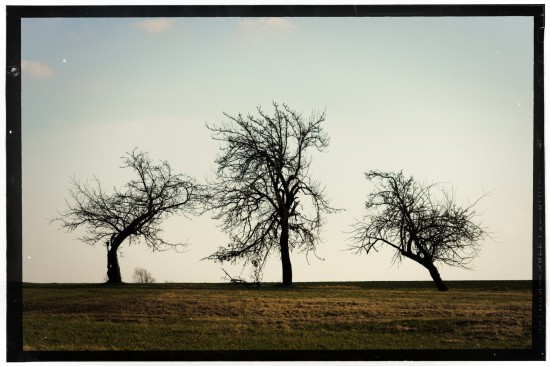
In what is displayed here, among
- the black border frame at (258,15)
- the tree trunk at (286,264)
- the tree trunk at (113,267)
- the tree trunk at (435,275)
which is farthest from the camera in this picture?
the tree trunk at (435,275)

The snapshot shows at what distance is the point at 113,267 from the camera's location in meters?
22.2

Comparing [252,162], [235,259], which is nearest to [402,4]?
[252,162]

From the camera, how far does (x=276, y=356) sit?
67.1ft

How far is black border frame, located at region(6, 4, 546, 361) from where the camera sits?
816 inches

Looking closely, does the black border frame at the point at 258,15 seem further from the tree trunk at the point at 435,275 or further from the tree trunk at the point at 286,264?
the tree trunk at the point at 286,264

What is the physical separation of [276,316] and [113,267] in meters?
3.63

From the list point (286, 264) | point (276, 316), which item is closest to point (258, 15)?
point (286, 264)

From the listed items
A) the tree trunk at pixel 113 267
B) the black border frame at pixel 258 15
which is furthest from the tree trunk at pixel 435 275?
the tree trunk at pixel 113 267

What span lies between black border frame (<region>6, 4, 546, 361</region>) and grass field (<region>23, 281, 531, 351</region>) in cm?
17

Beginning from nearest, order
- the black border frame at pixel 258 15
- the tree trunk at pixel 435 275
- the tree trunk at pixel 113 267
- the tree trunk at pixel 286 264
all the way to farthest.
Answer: the black border frame at pixel 258 15
the tree trunk at pixel 113 267
the tree trunk at pixel 286 264
the tree trunk at pixel 435 275

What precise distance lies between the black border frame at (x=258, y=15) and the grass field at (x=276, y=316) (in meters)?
0.17

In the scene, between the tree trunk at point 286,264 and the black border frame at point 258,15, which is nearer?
the black border frame at point 258,15

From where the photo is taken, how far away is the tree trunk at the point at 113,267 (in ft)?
72.6

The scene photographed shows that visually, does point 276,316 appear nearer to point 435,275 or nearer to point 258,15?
point 435,275
